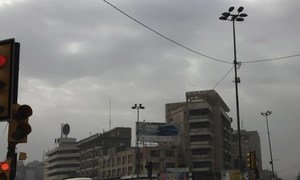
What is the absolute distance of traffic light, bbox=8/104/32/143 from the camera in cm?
1023

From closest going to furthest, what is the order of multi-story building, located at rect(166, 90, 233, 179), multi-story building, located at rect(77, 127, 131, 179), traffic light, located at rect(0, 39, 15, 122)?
traffic light, located at rect(0, 39, 15, 122) → multi-story building, located at rect(166, 90, 233, 179) → multi-story building, located at rect(77, 127, 131, 179)

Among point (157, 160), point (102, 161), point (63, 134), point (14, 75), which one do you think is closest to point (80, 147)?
point (63, 134)

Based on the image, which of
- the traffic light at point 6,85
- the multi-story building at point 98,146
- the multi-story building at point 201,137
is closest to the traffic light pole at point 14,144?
the traffic light at point 6,85

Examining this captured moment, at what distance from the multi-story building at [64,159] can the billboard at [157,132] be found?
7007cm

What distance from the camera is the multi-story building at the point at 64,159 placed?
176625 millimetres

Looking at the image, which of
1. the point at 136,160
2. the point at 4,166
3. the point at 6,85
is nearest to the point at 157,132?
the point at 136,160

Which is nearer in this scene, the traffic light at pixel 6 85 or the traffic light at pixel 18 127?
the traffic light at pixel 6 85

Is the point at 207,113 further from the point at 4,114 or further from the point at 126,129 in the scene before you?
the point at 4,114

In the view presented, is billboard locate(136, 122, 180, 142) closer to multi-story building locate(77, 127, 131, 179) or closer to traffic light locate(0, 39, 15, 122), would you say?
multi-story building locate(77, 127, 131, 179)

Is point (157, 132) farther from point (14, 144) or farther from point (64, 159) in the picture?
point (14, 144)

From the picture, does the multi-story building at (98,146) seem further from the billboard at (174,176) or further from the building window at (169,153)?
the billboard at (174,176)

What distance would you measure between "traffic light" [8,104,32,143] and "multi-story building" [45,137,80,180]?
167023mm


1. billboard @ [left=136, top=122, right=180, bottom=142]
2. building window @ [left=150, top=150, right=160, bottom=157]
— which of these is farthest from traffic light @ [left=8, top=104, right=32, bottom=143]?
building window @ [left=150, top=150, right=160, bottom=157]

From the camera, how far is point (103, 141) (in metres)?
156
